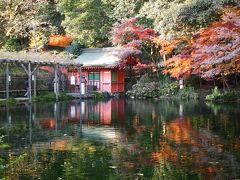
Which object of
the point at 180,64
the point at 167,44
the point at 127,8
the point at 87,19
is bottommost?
the point at 180,64

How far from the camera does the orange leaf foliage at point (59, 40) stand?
46.0m

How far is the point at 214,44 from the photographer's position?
89.7 ft

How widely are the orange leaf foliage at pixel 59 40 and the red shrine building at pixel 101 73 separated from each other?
19.0 feet

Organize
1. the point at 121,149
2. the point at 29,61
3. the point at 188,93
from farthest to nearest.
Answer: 1. the point at 188,93
2. the point at 29,61
3. the point at 121,149

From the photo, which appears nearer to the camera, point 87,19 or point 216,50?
point 216,50

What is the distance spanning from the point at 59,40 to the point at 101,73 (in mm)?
8658

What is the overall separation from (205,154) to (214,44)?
18135mm

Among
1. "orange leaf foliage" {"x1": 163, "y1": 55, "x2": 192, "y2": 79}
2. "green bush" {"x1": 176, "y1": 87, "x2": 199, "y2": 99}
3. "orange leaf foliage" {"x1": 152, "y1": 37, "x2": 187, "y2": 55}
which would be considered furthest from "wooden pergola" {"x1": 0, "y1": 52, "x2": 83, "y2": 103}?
"green bush" {"x1": 176, "y1": 87, "x2": 199, "y2": 99}

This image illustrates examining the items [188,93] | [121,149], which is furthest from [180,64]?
[121,149]

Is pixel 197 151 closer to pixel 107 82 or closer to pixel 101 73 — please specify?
pixel 107 82

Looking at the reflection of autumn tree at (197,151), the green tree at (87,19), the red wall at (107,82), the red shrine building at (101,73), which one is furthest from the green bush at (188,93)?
the reflection of autumn tree at (197,151)

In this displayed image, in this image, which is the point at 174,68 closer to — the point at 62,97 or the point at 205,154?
the point at 62,97

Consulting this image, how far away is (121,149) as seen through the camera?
11.0 metres

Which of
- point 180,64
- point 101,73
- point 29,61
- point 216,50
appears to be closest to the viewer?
point 216,50
